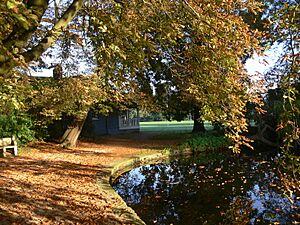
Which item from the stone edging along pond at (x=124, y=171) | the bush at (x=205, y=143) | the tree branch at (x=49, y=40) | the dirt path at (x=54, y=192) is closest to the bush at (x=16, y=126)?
the dirt path at (x=54, y=192)

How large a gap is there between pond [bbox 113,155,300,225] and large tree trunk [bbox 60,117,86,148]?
5.38 m

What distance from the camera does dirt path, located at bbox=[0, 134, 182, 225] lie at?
5203 millimetres

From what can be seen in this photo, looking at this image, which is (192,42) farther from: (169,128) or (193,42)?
(169,128)

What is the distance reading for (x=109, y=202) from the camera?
624cm

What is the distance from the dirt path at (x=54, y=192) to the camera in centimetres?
520

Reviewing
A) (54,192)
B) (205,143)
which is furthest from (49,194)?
(205,143)

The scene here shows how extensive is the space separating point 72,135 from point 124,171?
5.95m

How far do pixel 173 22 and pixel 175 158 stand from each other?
1145 centimetres

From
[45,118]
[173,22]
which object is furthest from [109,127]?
[173,22]

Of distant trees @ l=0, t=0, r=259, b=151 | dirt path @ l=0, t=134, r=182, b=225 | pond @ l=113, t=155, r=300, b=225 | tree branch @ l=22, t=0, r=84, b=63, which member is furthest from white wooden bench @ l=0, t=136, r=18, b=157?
tree branch @ l=22, t=0, r=84, b=63

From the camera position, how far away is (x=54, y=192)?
675 centimetres

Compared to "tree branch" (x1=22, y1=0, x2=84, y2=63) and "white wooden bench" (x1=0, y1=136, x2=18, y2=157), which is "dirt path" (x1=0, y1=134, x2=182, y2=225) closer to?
"white wooden bench" (x1=0, y1=136, x2=18, y2=157)

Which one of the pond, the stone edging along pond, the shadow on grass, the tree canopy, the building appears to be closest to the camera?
the tree canopy

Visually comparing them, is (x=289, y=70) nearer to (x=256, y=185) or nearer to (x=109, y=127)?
(x=256, y=185)
